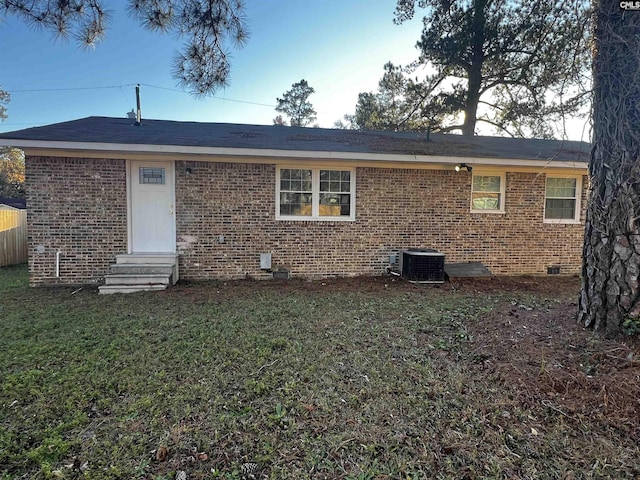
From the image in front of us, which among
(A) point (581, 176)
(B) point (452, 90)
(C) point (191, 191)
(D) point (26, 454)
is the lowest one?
(D) point (26, 454)

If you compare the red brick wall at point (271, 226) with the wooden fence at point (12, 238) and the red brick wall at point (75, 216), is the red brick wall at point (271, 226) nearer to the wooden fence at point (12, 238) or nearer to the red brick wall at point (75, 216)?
the red brick wall at point (75, 216)

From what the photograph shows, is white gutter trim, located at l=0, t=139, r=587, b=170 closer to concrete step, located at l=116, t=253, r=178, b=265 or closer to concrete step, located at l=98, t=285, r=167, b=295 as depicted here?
concrete step, located at l=116, t=253, r=178, b=265

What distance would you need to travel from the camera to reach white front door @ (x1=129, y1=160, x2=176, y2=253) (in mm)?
7066

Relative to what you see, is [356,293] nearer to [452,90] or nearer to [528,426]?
[528,426]

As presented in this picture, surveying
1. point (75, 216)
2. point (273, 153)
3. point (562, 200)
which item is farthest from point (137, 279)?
point (562, 200)

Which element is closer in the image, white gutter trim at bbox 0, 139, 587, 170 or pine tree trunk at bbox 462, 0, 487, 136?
white gutter trim at bbox 0, 139, 587, 170

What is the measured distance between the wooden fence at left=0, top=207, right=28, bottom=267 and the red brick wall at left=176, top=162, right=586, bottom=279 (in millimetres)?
6292

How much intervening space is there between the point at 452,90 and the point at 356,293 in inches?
619

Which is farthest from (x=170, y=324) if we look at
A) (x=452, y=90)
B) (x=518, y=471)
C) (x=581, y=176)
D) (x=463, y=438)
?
(x=452, y=90)

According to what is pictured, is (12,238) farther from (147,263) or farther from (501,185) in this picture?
(501,185)

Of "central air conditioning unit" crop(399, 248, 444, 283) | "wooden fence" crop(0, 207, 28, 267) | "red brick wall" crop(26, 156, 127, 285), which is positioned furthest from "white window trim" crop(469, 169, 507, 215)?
"wooden fence" crop(0, 207, 28, 267)

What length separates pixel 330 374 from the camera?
303cm

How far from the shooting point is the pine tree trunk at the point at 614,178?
3150mm

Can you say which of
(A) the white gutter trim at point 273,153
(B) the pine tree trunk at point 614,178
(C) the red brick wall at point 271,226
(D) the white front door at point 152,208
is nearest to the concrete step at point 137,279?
(C) the red brick wall at point 271,226
